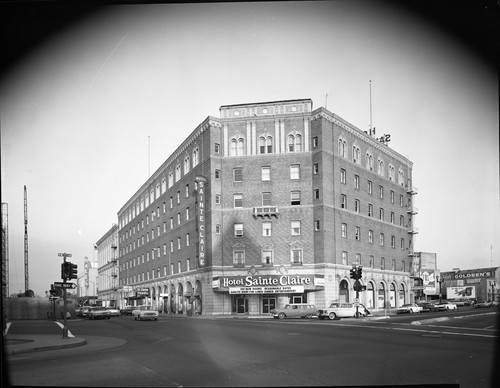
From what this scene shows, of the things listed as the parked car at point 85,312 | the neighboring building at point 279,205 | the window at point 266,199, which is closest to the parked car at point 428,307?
the neighboring building at point 279,205

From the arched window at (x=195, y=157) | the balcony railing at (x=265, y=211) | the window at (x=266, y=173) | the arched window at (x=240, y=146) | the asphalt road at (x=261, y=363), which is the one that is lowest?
the asphalt road at (x=261, y=363)

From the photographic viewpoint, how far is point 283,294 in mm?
40656

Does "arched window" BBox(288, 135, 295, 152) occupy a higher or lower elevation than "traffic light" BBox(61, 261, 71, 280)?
higher

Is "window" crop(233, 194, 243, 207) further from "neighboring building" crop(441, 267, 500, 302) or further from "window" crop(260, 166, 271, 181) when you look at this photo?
"neighboring building" crop(441, 267, 500, 302)

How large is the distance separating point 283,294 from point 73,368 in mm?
31760

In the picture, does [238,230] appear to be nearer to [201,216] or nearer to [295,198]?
[201,216]

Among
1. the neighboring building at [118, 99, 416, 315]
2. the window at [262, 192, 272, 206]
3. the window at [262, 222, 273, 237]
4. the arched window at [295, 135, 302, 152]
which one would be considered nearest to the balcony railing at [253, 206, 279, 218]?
the neighboring building at [118, 99, 416, 315]

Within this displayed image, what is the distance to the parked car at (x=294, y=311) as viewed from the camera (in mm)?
36031

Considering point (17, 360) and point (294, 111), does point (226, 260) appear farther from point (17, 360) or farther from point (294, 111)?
point (17, 360)

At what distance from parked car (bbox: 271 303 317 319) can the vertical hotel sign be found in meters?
10.2

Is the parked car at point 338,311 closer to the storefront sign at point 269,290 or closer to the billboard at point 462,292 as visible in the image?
the storefront sign at point 269,290

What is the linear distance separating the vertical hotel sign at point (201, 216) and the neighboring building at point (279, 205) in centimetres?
11

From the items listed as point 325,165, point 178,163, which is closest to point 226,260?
point 178,163

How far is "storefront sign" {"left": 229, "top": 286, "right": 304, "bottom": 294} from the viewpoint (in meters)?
39.5
